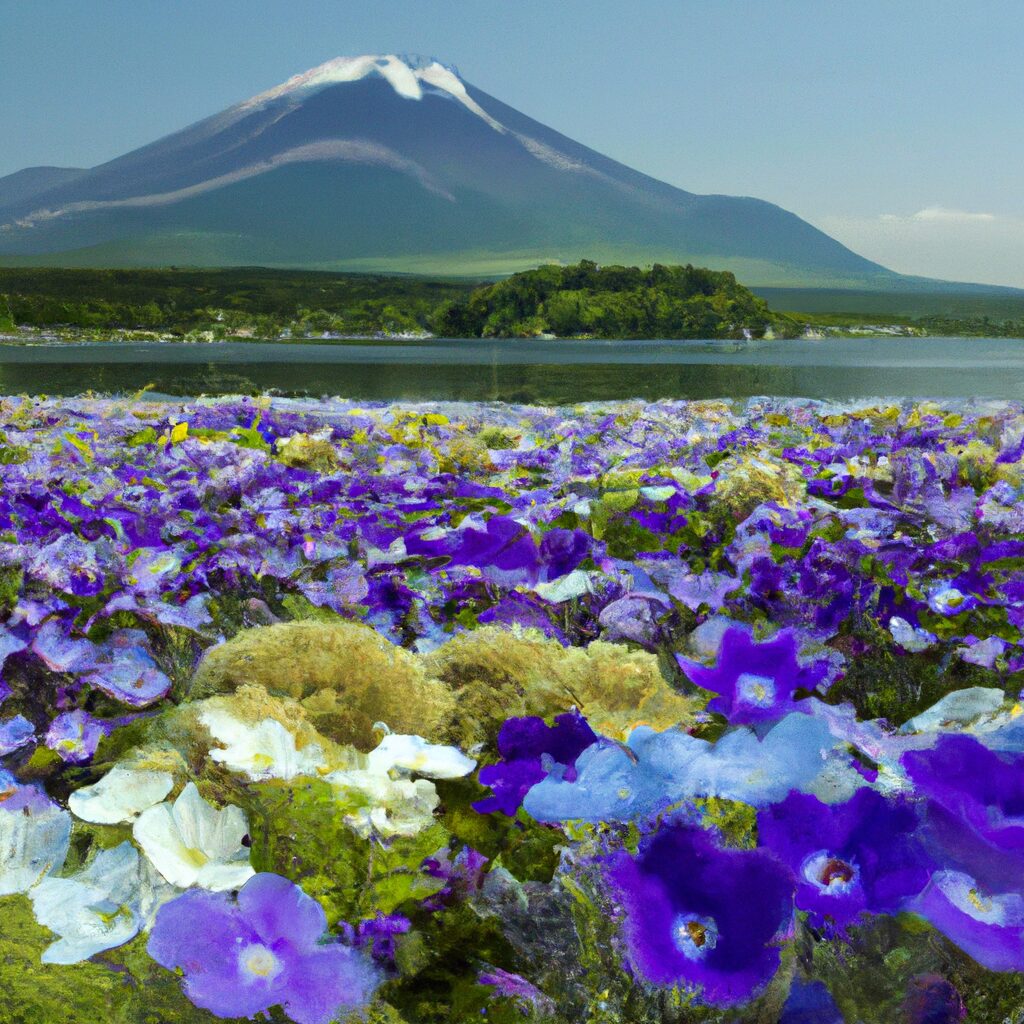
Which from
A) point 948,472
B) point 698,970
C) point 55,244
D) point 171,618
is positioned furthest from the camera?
point 55,244

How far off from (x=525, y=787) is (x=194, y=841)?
337mm

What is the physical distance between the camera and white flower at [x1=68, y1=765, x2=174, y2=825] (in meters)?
1.03

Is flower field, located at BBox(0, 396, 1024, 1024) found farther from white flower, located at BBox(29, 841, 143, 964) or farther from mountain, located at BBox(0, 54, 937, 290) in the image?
mountain, located at BBox(0, 54, 937, 290)

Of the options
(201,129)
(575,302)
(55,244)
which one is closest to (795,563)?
(575,302)

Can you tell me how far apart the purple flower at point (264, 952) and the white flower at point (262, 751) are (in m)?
0.15

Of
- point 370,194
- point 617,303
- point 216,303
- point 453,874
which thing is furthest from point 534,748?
point 370,194

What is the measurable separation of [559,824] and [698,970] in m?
0.19

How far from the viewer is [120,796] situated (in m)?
1.04

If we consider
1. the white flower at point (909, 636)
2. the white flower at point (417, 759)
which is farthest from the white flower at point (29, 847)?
the white flower at point (909, 636)

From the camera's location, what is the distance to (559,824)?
0.96 meters

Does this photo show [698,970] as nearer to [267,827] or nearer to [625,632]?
Answer: [267,827]

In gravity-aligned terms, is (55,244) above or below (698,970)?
above

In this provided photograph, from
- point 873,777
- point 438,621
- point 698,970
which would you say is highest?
point 873,777

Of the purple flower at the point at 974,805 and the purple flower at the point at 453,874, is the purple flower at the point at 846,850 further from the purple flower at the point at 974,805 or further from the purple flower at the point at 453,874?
the purple flower at the point at 453,874
